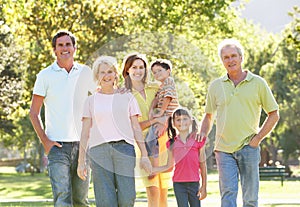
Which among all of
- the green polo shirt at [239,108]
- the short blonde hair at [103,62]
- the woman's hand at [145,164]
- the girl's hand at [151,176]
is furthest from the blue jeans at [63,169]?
the green polo shirt at [239,108]

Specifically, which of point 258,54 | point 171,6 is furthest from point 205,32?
point 258,54

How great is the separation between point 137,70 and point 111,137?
0.76m

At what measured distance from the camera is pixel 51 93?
26.6 ft

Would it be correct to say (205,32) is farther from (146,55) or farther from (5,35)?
(146,55)

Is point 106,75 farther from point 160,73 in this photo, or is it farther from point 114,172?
point 114,172

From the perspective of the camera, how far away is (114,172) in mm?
7375

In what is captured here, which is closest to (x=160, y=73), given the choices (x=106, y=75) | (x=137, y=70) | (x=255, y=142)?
(x=137, y=70)

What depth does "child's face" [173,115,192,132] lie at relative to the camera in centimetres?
790

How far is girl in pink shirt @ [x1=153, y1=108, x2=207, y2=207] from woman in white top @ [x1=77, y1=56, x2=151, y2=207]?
61 centimetres

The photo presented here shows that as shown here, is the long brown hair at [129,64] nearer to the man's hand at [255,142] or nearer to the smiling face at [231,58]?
the smiling face at [231,58]

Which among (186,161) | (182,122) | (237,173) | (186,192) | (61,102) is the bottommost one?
(186,192)

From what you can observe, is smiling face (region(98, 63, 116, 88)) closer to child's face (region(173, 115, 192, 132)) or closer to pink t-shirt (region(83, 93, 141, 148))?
pink t-shirt (region(83, 93, 141, 148))

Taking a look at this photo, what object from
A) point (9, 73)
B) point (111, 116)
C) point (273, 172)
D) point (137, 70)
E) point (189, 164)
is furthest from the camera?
point (9, 73)

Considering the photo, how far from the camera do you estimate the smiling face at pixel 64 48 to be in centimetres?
822
